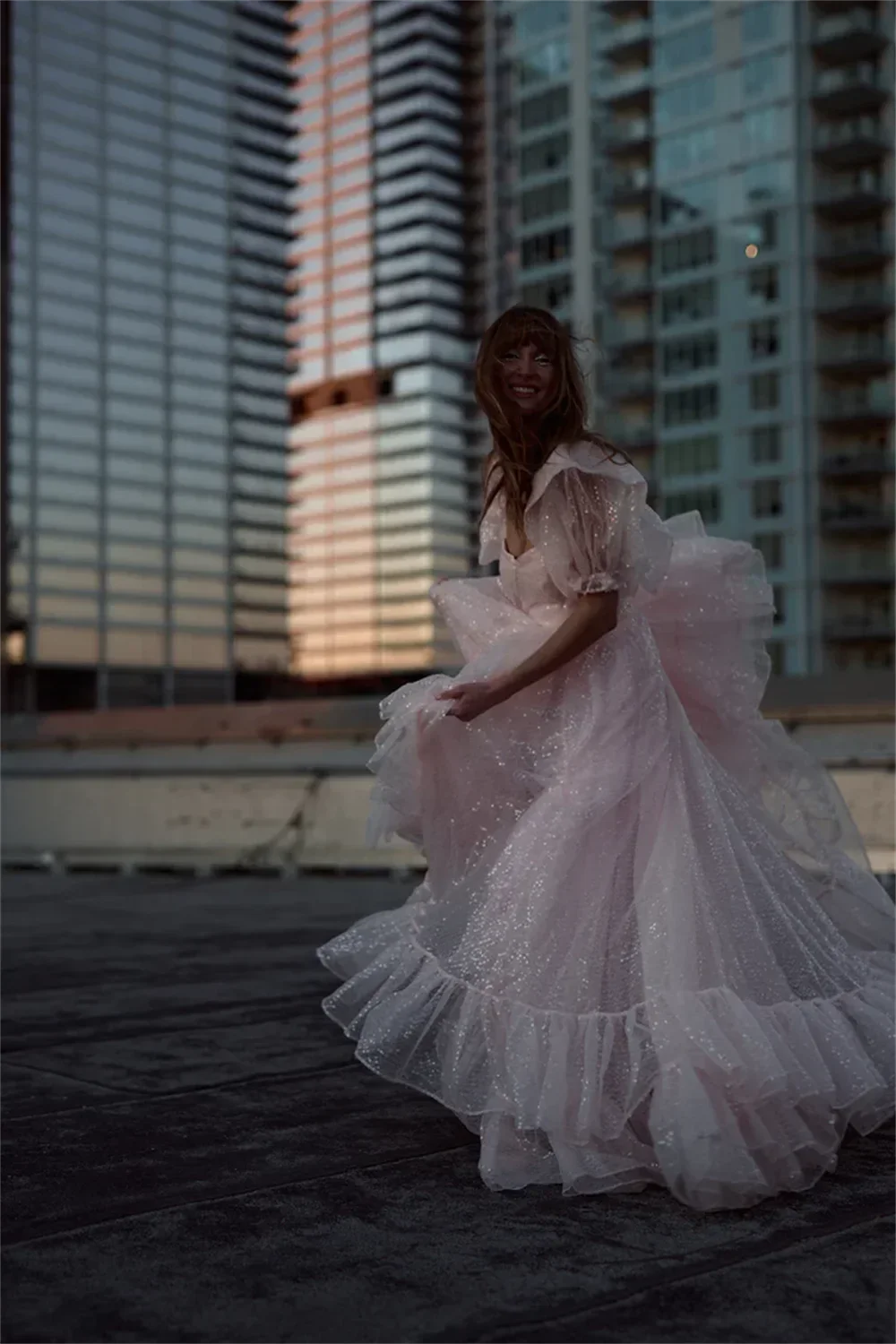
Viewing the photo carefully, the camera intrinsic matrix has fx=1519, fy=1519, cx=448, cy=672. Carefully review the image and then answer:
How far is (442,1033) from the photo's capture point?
111 inches

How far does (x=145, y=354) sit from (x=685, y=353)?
3495 inches

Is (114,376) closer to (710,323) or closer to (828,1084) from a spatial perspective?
(710,323)

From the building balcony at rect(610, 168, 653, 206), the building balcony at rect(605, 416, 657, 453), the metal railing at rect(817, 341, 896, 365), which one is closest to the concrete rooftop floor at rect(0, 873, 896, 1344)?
the metal railing at rect(817, 341, 896, 365)

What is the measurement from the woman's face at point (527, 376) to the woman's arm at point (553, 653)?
0.40 metres

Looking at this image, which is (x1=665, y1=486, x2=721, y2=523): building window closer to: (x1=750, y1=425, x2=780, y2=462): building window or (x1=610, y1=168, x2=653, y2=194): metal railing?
(x1=750, y1=425, x2=780, y2=462): building window

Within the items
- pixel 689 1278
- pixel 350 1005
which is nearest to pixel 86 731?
pixel 350 1005

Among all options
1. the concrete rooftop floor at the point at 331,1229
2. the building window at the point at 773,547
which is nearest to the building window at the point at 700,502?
the building window at the point at 773,547

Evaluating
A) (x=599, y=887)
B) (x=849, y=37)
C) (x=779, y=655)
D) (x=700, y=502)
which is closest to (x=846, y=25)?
(x=849, y=37)

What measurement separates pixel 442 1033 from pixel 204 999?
1.96 m

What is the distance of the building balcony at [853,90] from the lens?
15.2 meters

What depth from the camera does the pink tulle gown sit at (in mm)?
2506

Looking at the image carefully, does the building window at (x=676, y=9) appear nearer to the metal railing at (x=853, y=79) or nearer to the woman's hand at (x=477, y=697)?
the metal railing at (x=853, y=79)

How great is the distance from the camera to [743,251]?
1627 cm

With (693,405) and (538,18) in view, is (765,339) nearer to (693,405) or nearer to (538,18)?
(693,405)
